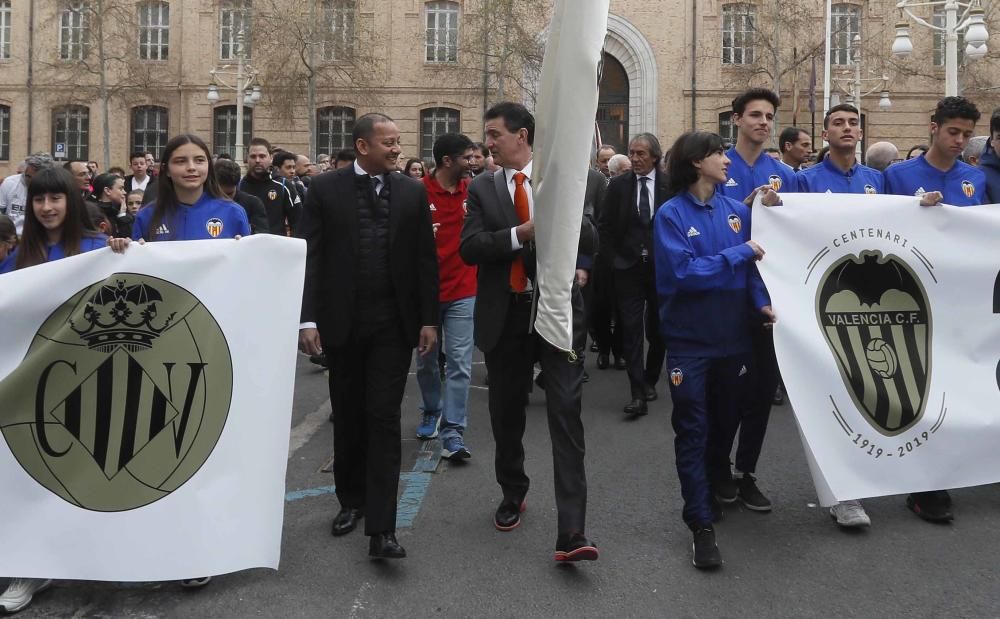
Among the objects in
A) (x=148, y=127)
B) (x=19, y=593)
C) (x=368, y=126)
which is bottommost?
(x=19, y=593)

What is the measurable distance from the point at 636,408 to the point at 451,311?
Answer: 1.82 meters

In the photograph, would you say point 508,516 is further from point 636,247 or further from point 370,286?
point 636,247

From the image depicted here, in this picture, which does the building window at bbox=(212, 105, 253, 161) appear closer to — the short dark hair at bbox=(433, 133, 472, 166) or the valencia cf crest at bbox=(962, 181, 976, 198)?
the short dark hair at bbox=(433, 133, 472, 166)

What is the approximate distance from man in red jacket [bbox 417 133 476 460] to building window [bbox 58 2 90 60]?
2899 centimetres

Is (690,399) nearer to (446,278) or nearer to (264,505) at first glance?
(264,505)

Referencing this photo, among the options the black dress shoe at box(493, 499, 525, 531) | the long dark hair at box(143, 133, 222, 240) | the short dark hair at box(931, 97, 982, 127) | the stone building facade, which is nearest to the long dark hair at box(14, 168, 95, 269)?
the long dark hair at box(143, 133, 222, 240)

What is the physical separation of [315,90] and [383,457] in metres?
29.7

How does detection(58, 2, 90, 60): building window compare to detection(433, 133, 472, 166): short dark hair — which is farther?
detection(58, 2, 90, 60): building window

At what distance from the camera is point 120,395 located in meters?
4.07

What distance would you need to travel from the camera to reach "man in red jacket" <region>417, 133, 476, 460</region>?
6.39m

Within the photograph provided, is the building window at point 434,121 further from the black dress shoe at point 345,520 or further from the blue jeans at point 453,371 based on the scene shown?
the black dress shoe at point 345,520

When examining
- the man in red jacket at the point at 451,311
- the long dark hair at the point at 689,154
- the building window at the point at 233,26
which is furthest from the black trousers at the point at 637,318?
the building window at the point at 233,26

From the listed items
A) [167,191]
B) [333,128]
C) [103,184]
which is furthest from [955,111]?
[333,128]

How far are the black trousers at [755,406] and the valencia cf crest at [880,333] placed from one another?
370mm
